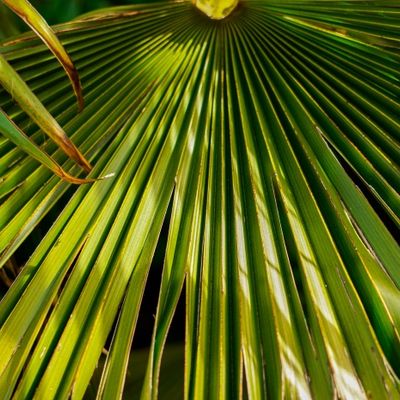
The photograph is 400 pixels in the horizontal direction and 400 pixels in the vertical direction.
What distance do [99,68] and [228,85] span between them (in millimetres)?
255

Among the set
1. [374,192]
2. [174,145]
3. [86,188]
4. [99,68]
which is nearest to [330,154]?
[374,192]

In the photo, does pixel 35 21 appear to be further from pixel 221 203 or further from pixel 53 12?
pixel 53 12

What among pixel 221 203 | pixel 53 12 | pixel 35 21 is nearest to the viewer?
pixel 35 21

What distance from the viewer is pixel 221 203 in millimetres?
791

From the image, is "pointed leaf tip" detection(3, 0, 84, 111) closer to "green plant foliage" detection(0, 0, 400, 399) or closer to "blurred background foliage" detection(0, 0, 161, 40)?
"green plant foliage" detection(0, 0, 400, 399)

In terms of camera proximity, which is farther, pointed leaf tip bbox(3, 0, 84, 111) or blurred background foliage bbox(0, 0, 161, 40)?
blurred background foliage bbox(0, 0, 161, 40)

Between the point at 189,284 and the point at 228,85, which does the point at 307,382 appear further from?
the point at 228,85

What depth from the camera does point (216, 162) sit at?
85 cm

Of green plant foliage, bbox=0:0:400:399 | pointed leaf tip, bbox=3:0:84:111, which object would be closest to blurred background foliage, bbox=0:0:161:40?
green plant foliage, bbox=0:0:400:399

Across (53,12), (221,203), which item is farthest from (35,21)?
(53,12)

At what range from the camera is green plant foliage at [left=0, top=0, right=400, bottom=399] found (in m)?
0.65

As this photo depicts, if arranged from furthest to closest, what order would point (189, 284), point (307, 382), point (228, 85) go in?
point (228, 85), point (189, 284), point (307, 382)

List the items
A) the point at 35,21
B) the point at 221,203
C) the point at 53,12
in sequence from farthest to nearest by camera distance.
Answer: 1. the point at 53,12
2. the point at 221,203
3. the point at 35,21

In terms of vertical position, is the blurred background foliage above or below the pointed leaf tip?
above
